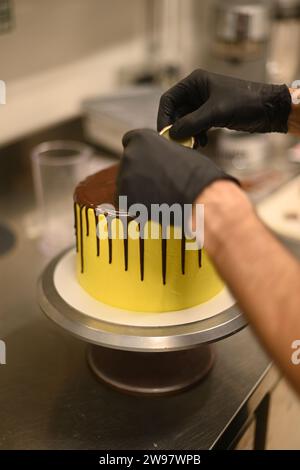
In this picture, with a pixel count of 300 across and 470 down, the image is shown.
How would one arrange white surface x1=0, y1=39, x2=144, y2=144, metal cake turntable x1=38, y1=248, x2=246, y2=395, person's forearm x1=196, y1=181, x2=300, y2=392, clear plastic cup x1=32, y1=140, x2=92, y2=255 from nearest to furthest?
person's forearm x1=196, y1=181, x2=300, y2=392
metal cake turntable x1=38, y1=248, x2=246, y2=395
clear plastic cup x1=32, y1=140, x2=92, y2=255
white surface x1=0, y1=39, x2=144, y2=144

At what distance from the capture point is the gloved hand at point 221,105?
2.74ft

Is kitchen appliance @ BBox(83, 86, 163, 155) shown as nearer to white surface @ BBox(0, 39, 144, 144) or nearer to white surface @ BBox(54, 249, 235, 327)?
white surface @ BBox(0, 39, 144, 144)

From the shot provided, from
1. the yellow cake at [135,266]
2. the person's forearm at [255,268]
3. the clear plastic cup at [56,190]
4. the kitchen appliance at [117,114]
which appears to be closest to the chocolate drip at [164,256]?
the yellow cake at [135,266]

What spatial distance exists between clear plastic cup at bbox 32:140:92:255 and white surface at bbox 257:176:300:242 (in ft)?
1.42

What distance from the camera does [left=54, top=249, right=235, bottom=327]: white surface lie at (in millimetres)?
814

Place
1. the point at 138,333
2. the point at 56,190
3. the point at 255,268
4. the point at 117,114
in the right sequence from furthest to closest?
the point at 117,114 → the point at 56,190 → the point at 138,333 → the point at 255,268

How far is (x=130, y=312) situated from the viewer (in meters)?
0.84

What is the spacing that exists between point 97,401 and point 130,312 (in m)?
0.14

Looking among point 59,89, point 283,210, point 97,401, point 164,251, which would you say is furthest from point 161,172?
point 59,89

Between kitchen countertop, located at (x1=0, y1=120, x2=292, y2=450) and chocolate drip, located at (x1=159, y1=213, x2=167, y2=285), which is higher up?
chocolate drip, located at (x1=159, y1=213, x2=167, y2=285)

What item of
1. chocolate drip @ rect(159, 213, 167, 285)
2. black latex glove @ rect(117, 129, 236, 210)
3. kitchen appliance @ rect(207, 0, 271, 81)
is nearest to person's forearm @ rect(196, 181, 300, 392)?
black latex glove @ rect(117, 129, 236, 210)

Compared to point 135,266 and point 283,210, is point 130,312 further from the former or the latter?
point 283,210

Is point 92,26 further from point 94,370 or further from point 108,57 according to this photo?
point 94,370

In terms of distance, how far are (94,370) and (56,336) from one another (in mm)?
121
